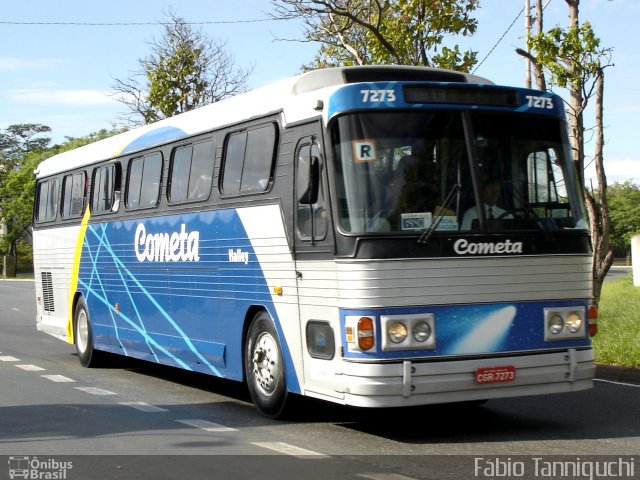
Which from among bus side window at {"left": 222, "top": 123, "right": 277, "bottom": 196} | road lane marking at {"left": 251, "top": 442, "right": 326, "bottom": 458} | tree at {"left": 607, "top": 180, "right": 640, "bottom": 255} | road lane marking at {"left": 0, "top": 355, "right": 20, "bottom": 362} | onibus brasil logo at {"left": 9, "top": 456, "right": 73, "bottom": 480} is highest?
tree at {"left": 607, "top": 180, "right": 640, "bottom": 255}

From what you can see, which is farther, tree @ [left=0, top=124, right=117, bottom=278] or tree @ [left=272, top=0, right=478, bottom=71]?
tree @ [left=0, top=124, right=117, bottom=278]

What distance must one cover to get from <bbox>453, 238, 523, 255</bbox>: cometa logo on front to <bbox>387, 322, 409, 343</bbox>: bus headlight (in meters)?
0.82

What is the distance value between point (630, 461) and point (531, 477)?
3.29 feet

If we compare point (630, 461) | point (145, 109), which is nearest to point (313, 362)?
point (630, 461)

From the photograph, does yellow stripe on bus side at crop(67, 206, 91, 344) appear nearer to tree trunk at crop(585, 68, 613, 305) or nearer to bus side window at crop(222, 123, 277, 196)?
bus side window at crop(222, 123, 277, 196)

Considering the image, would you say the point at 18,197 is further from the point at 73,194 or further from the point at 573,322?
the point at 573,322

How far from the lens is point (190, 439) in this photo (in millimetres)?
9203

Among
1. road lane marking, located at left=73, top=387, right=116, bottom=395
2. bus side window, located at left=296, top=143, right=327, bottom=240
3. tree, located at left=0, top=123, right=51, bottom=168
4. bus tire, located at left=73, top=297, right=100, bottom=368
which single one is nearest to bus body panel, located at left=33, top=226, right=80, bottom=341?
bus tire, located at left=73, top=297, right=100, bottom=368

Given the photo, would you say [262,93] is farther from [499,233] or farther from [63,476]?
[63,476]

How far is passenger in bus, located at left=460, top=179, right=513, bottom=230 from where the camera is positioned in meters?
8.90

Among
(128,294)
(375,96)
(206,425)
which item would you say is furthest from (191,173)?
(375,96)

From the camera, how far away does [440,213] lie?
8.81 metres

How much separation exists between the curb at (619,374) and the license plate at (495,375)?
429 centimetres

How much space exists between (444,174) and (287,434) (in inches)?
109
